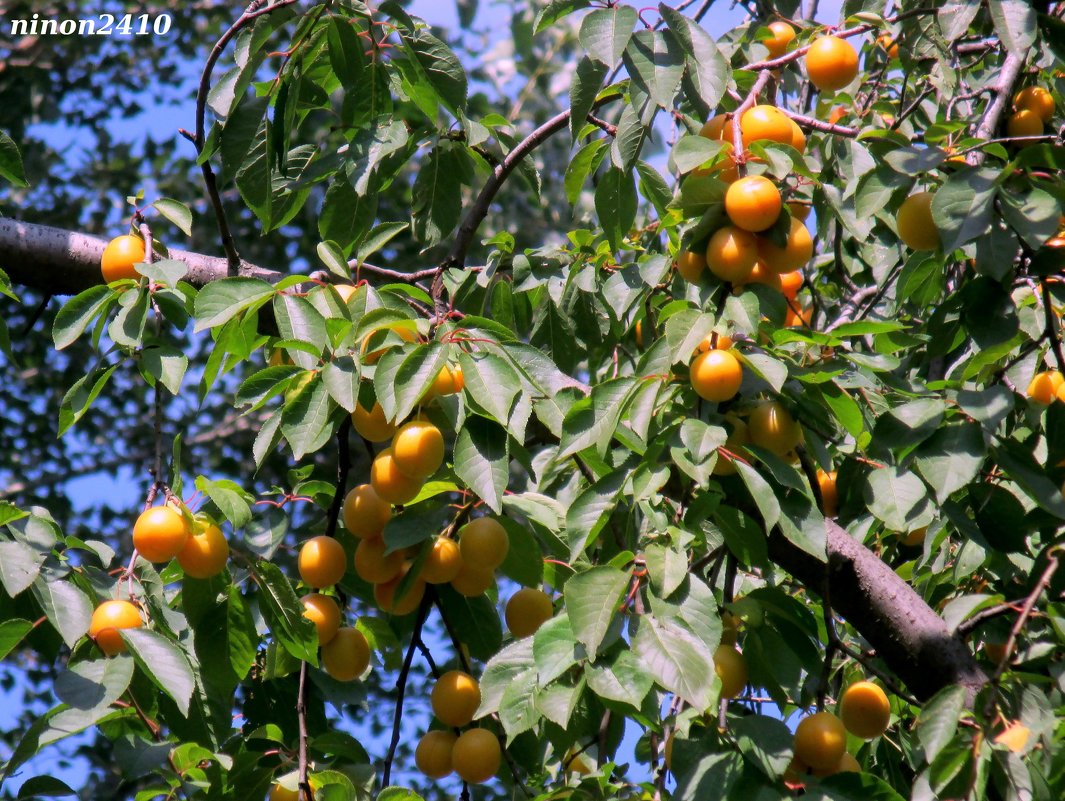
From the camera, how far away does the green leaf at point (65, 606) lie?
145 cm

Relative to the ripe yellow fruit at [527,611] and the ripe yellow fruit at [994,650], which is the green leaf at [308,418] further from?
the ripe yellow fruit at [994,650]

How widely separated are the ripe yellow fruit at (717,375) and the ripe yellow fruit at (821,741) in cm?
40

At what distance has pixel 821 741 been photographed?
1.34 meters

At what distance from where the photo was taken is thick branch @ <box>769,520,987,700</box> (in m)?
1.54

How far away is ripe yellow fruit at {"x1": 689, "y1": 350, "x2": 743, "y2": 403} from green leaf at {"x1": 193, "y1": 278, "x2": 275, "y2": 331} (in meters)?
0.62

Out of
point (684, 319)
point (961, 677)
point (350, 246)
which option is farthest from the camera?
point (350, 246)

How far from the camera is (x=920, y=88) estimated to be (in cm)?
247

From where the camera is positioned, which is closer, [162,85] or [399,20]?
[399,20]

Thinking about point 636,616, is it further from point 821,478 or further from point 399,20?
point 399,20

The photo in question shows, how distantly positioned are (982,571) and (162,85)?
5.14 meters

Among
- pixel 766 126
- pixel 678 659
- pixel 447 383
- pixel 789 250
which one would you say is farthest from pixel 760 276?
pixel 678 659

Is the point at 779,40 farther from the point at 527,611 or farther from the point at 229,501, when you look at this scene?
the point at 229,501

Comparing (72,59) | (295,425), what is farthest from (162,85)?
(295,425)

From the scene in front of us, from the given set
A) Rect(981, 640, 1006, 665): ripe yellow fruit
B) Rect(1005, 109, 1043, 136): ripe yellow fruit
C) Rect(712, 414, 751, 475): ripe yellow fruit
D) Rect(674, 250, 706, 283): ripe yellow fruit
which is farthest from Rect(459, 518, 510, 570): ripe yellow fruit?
Rect(1005, 109, 1043, 136): ripe yellow fruit
